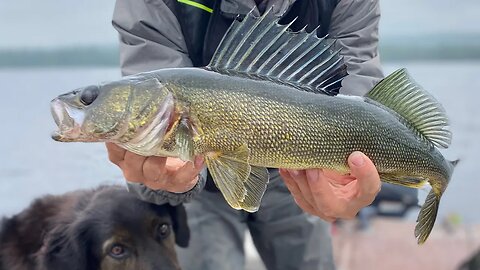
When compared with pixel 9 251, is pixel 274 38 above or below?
above

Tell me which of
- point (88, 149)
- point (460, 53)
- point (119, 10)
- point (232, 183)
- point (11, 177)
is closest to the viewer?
point (232, 183)

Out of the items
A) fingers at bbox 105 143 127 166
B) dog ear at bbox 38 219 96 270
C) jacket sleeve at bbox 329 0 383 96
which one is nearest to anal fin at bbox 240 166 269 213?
fingers at bbox 105 143 127 166

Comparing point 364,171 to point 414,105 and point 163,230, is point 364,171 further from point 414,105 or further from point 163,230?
point 163,230

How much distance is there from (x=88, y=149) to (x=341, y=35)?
5.18 feet

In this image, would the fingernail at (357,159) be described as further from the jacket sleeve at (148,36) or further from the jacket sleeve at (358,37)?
the jacket sleeve at (148,36)

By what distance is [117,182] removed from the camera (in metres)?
3.27

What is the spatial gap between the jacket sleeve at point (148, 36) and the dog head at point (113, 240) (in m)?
0.68

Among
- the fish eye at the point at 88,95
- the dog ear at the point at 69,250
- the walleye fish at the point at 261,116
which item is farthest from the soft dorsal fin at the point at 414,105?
the dog ear at the point at 69,250

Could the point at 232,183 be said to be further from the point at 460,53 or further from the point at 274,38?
the point at 460,53

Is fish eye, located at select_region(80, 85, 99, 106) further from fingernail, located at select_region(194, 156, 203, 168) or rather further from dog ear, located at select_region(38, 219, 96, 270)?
dog ear, located at select_region(38, 219, 96, 270)

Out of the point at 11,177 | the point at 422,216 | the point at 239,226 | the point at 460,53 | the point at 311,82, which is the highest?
the point at 311,82

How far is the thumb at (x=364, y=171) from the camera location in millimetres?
2049

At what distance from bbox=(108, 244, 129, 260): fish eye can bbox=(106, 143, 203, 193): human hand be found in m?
0.72

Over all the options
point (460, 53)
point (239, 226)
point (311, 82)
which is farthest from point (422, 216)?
point (460, 53)
